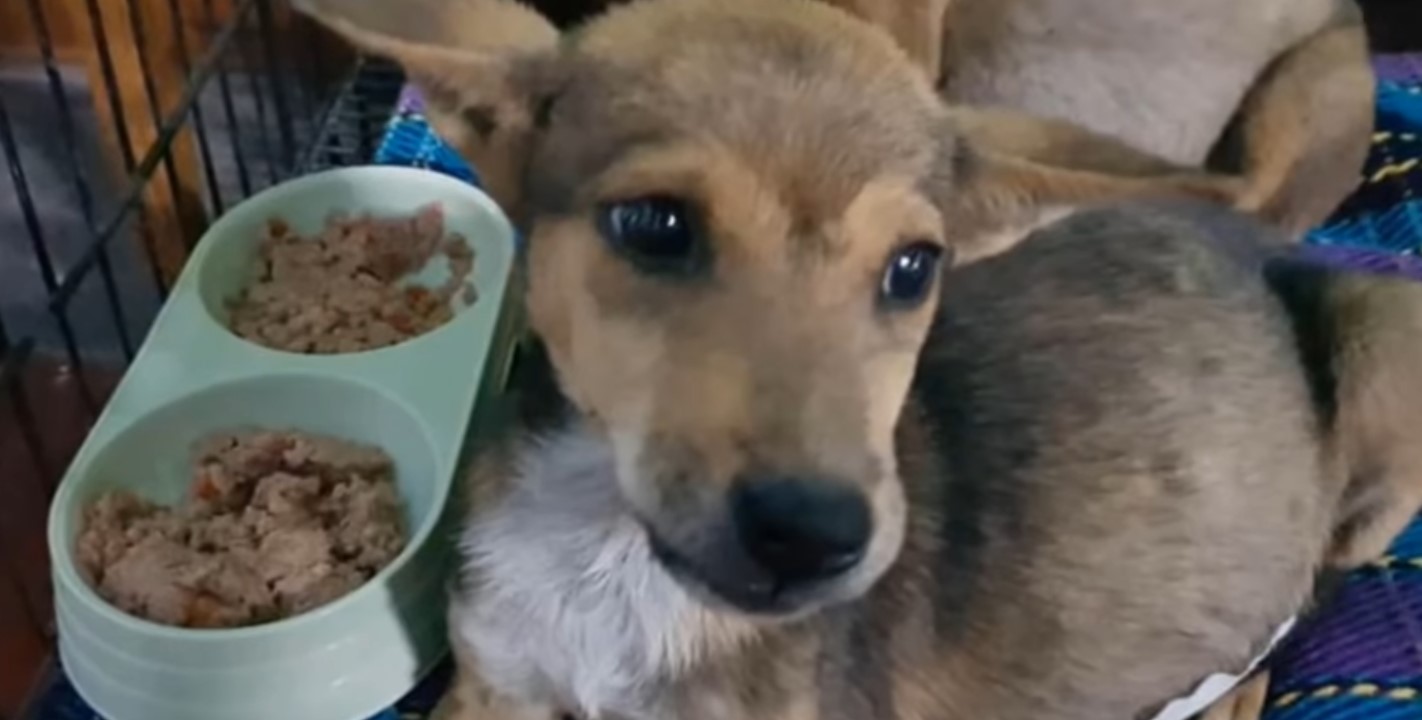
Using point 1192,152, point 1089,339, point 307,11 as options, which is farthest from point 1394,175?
point 307,11

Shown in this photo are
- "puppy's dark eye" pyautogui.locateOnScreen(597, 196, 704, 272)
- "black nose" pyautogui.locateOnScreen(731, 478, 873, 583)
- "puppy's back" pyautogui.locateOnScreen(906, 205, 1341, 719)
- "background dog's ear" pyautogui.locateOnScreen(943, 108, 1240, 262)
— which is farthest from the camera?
"puppy's back" pyautogui.locateOnScreen(906, 205, 1341, 719)

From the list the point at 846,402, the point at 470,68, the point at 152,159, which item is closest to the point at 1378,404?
the point at 846,402

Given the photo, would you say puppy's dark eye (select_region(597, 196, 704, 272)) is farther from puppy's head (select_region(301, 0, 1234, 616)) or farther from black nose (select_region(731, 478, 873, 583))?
black nose (select_region(731, 478, 873, 583))

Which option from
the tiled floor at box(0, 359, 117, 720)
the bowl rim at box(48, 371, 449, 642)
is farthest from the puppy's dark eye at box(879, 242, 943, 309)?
the tiled floor at box(0, 359, 117, 720)

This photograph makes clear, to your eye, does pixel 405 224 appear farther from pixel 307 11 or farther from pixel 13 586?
pixel 307 11

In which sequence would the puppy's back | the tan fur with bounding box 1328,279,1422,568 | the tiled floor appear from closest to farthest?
the puppy's back
the tan fur with bounding box 1328,279,1422,568
the tiled floor

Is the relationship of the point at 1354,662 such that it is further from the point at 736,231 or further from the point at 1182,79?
the point at 736,231

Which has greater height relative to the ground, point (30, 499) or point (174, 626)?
point (174, 626)
